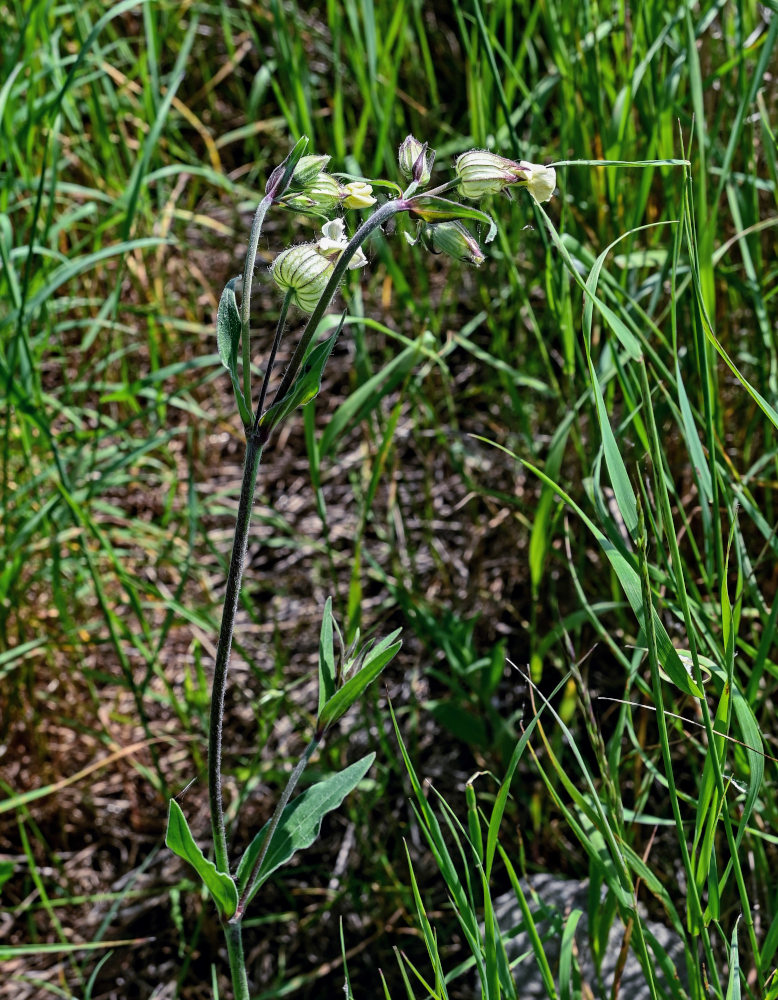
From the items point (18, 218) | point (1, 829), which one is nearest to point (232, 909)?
point (1, 829)

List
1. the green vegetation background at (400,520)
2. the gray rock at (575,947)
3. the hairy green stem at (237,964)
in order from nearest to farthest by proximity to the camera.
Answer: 1. the hairy green stem at (237,964)
2. the gray rock at (575,947)
3. the green vegetation background at (400,520)

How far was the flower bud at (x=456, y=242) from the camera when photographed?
3.75ft

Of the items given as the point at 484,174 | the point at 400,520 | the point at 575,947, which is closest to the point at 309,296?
the point at 484,174

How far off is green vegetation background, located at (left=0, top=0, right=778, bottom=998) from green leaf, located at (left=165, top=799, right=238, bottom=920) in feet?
1.13

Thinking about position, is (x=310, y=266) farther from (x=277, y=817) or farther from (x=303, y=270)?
(x=277, y=817)

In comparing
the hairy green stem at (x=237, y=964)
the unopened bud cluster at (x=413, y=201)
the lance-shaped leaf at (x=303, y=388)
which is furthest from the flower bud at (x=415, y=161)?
the hairy green stem at (x=237, y=964)

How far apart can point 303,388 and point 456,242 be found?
251mm

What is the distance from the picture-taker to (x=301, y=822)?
134 cm

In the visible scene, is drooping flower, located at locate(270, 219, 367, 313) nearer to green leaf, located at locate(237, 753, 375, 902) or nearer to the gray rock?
green leaf, located at locate(237, 753, 375, 902)

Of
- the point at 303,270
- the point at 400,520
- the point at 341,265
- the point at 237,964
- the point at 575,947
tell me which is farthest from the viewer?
the point at 400,520

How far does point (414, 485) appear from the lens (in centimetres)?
260

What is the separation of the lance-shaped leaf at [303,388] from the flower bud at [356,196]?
17 cm

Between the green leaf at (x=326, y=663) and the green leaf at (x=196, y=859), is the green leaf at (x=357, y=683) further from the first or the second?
the green leaf at (x=196, y=859)

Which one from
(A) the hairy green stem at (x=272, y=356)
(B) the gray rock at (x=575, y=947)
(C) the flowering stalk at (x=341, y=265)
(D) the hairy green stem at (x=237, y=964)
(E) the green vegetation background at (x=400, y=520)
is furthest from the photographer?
(E) the green vegetation background at (x=400, y=520)
